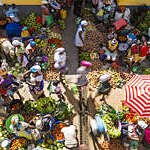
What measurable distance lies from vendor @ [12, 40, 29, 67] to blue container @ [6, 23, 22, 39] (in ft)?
5.41

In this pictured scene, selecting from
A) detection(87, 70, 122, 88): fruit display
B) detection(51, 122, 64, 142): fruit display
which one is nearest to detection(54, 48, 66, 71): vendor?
detection(87, 70, 122, 88): fruit display

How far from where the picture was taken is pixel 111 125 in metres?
6.43

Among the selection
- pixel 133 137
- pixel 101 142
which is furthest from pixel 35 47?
pixel 133 137

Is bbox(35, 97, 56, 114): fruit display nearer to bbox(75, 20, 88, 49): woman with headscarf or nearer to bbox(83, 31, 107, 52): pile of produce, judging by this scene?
bbox(75, 20, 88, 49): woman with headscarf

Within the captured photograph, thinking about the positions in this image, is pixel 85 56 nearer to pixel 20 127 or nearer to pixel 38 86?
pixel 38 86

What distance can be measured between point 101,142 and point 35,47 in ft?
14.7

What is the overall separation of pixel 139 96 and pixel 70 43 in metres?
4.52

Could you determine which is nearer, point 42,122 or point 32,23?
point 42,122

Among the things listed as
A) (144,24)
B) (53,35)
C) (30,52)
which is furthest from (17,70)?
(144,24)

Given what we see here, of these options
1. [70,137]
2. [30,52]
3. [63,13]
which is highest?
[63,13]

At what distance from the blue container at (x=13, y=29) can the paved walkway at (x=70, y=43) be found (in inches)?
83.0

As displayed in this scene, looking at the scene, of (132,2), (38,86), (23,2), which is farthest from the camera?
(132,2)

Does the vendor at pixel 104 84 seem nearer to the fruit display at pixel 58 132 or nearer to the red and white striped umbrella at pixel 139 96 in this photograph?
the red and white striped umbrella at pixel 139 96

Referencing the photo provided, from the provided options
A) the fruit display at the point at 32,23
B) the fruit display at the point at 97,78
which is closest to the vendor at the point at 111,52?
the fruit display at the point at 97,78
